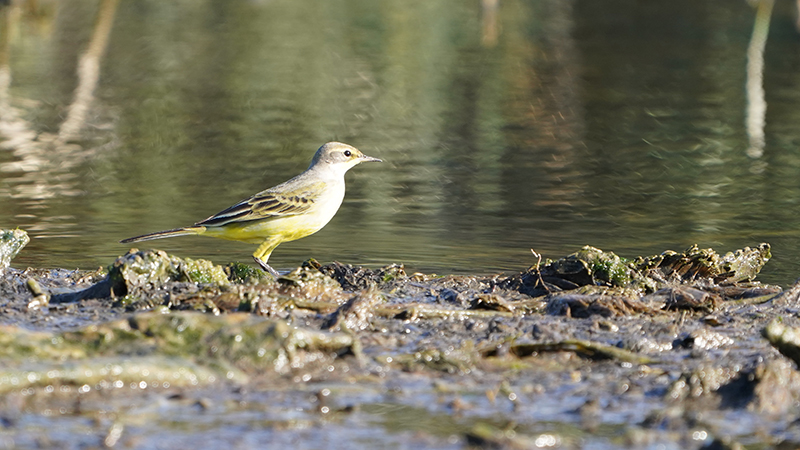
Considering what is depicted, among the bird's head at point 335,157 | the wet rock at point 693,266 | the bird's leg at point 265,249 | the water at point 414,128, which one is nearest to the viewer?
the wet rock at point 693,266

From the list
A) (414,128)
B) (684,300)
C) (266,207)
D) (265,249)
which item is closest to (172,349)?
(684,300)

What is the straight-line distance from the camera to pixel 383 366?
4.76m

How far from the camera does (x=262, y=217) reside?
762 cm

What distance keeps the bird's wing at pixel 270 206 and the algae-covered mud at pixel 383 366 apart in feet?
4.32

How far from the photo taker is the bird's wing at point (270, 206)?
757 cm

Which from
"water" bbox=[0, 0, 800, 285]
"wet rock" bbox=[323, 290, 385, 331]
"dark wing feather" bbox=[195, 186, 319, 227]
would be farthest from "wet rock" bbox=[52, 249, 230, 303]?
"water" bbox=[0, 0, 800, 285]

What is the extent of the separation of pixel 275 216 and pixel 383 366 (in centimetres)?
313

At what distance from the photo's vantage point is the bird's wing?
24.8ft

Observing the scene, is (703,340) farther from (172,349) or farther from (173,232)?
(173,232)

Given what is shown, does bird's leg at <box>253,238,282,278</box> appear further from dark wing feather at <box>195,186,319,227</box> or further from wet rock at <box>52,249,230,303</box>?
wet rock at <box>52,249,230,303</box>

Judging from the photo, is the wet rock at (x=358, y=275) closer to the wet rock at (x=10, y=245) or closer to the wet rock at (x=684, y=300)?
the wet rock at (x=684, y=300)

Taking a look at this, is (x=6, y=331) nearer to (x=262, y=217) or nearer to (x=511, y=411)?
(x=511, y=411)

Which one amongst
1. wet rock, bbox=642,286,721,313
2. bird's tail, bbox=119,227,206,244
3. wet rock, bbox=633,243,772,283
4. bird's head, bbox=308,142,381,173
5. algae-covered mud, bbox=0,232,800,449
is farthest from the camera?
bird's head, bbox=308,142,381,173

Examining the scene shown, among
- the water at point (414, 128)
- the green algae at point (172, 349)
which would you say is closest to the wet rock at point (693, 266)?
the water at point (414, 128)
